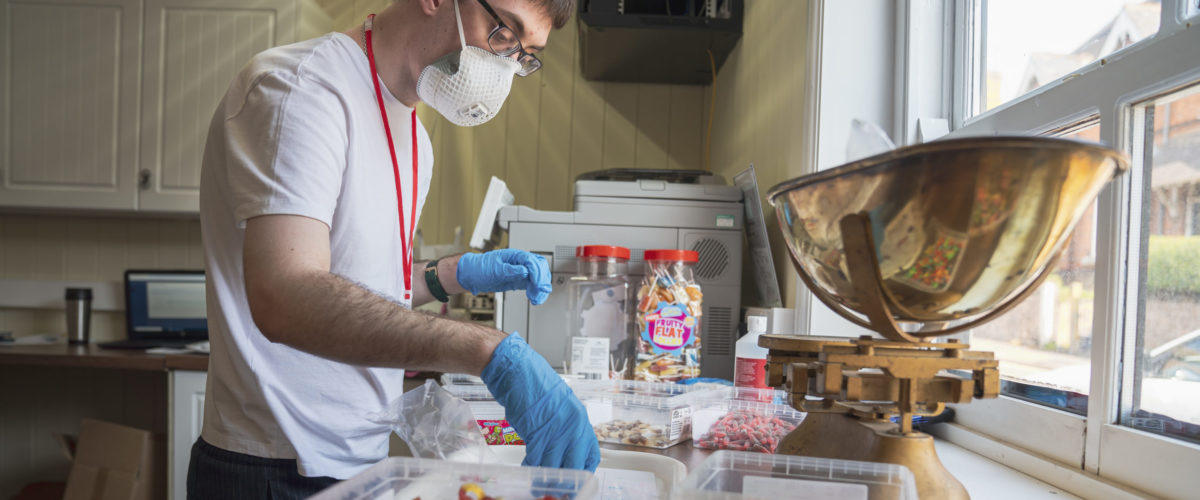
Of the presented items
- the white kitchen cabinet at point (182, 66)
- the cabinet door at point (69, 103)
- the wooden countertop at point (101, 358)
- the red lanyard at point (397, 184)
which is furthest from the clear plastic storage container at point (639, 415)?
the cabinet door at point (69, 103)

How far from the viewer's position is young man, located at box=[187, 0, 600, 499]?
30.2 inches

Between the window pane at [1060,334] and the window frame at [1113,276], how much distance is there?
0.10 feet

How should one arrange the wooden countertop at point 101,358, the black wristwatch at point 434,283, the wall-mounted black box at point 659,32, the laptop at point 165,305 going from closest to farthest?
the black wristwatch at point 434,283 < the wall-mounted black box at point 659,32 < the wooden countertop at point 101,358 < the laptop at point 165,305

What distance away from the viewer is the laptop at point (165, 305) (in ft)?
9.23

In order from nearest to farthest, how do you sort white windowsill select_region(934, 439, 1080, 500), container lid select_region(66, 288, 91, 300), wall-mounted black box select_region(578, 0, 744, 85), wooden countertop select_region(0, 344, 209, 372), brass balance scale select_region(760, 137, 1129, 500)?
brass balance scale select_region(760, 137, 1129, 500), white windowsill select_region(934, 439, 1080, 500), wall-mounted black box select_region(578, 0, 744, 85), wooden countertop select_region(0, 344, 209, 372), container lid select_region(66, 288, 91, 300)

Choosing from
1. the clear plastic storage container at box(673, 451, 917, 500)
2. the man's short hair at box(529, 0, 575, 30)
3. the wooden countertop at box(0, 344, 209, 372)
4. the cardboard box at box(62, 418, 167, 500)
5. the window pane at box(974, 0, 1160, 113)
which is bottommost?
the cardboard box at box(62, 418, 167, 500)

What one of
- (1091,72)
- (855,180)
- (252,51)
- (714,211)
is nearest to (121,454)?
(252,51)

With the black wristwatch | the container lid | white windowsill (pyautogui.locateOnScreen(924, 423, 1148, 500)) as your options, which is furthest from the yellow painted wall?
the container lid

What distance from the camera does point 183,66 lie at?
2594 mm

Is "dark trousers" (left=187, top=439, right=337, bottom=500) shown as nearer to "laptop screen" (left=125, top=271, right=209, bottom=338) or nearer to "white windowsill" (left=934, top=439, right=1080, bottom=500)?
"white windowsill" (left=934, top=439, right=1080, bottom=500)

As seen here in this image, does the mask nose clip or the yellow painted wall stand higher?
the yellow painted wall

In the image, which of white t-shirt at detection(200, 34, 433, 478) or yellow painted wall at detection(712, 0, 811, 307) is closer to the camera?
white t-shirt at detection(200, 34, 433, 478)

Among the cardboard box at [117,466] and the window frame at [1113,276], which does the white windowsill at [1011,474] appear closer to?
the window frame at [1113,276]

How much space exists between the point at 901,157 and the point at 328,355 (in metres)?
0.60
